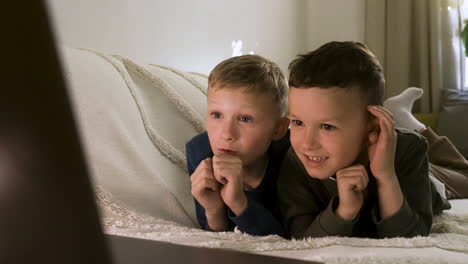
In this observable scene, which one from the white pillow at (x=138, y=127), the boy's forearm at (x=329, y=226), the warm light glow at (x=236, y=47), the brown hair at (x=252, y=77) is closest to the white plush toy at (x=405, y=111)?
the white pillow at (x=138, y=127)

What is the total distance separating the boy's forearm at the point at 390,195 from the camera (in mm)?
938

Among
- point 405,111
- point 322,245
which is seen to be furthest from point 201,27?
point 322,245

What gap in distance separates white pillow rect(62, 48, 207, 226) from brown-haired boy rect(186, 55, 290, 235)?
0.15m

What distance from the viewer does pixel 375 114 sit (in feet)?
3.00

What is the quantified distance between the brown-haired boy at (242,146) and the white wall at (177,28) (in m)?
0.62

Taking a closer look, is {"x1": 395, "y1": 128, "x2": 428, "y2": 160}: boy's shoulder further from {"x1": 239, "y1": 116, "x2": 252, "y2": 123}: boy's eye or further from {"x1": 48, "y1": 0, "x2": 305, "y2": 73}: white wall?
{"x1": 48, "y1": 0, "x2": 305, "y2": 73}: white wall

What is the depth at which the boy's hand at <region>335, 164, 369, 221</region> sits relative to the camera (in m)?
0.91

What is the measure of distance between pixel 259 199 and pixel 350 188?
29cm

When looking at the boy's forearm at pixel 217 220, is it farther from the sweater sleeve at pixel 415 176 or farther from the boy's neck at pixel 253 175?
the sweater sleeve at pixel 415 176

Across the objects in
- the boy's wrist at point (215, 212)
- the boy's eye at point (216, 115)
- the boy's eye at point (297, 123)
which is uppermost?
the boy's eye at point (297, 123)

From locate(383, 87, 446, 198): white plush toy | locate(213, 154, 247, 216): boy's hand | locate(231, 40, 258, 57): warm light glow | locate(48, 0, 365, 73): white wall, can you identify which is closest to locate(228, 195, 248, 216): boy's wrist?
locate(213, 154, 247, 216): boy's hand

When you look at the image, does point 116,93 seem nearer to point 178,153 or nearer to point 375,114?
point 178,153

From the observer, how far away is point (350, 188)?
35.8 inches

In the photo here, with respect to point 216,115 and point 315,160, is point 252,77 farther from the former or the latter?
point 315,160
